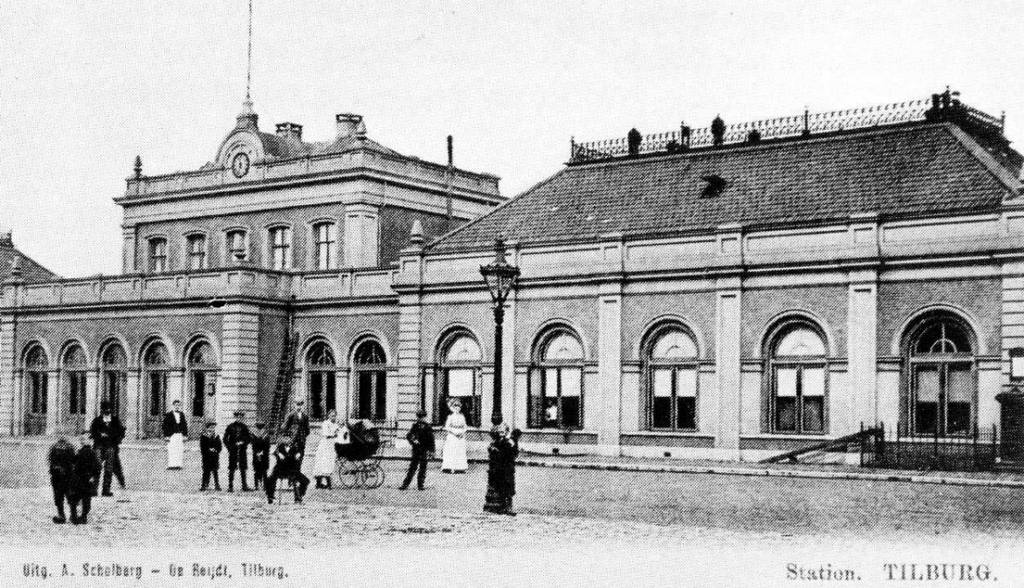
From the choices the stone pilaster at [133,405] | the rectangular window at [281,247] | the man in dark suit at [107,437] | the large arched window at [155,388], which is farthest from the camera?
the rectangular window at [281,247]

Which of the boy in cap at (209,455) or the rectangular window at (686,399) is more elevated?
the rectangular window at (686,399)

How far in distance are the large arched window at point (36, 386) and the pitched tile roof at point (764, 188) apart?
51.2ft

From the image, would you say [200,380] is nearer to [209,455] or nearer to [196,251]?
[196,251]

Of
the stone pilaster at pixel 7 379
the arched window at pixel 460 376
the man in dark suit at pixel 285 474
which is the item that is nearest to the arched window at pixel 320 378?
the arched window at pixel 460 376

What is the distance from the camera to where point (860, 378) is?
28.4 meters

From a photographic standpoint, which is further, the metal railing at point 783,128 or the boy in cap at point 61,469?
the metal railing at point 783,128

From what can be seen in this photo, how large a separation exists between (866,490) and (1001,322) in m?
6.94

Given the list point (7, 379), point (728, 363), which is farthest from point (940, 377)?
point (7, 379)

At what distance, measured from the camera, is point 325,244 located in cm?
4444

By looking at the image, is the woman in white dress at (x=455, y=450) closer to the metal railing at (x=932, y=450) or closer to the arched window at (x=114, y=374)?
the metal railing at (x=932, y=450)

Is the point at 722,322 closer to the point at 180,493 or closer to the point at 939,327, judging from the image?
the point at 939,327

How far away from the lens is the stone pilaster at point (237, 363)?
38.9m

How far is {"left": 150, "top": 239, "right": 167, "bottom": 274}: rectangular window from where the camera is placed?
159 ft

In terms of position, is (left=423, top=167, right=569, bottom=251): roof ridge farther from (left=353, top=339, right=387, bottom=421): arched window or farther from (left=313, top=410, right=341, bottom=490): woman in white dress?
(left=313, top=410, right=341, bottom=490): woman in white dress
